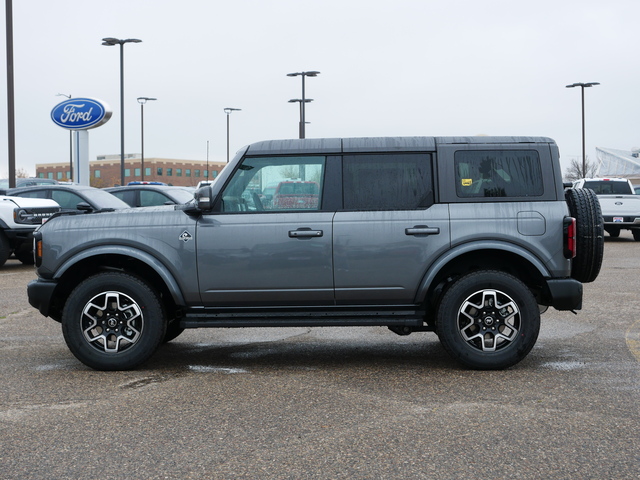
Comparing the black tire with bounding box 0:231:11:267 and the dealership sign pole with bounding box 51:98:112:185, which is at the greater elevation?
the dealership sign pole with bounding box 51:98:112:185

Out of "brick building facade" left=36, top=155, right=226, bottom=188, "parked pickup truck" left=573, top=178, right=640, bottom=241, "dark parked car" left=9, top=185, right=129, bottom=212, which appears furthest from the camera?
"brick building facade" left=36, top=155, right=226, bottom=188

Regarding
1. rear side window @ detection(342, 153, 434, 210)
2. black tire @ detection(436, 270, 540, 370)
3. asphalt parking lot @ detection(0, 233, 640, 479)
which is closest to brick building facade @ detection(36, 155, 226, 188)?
asphalt parking lot @ detection(0, 233, 640, 479)

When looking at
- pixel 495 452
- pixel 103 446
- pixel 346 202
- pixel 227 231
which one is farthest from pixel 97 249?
pixel 495 452

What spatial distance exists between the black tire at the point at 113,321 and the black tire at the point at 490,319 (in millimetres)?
2303

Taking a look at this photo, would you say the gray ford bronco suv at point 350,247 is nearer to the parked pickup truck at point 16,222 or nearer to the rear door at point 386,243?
the rear door at point 386,243

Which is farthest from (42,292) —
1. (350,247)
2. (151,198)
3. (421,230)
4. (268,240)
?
(151,198)

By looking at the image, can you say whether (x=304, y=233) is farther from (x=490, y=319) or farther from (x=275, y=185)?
(x=490, y=319)

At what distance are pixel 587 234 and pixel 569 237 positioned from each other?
0.78 feet

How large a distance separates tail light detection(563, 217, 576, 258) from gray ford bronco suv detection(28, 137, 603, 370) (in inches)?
0.4

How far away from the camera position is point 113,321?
700cm

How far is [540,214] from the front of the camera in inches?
272

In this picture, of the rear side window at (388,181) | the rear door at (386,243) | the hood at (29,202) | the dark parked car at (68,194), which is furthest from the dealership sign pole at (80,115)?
the rear door at (386,243)

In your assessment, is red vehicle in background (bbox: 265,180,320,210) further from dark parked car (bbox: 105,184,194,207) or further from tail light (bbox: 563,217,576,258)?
dark parked car (bbox: 105,184,194,207)

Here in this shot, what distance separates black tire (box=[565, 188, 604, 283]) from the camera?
6.98m
